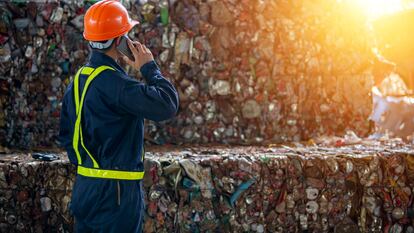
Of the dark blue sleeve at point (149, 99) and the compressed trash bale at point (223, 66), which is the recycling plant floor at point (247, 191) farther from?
the dark blue sleeve at point (149, 99)

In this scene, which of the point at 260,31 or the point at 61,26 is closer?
the point at 61,26

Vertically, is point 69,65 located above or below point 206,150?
above

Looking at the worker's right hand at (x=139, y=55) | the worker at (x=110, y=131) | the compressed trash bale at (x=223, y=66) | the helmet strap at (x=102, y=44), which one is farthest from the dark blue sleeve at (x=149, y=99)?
the compressed trash bale at (x=223, y=66)

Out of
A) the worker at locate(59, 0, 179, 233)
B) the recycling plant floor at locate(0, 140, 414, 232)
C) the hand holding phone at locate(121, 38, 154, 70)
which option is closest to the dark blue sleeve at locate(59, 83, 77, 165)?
the worker at locate(59, 0, 179, 233)

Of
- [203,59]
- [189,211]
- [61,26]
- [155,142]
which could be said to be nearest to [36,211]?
[189,211]

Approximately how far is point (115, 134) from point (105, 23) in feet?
1.55

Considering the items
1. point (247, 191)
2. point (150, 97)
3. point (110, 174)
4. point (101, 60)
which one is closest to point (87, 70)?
point (101, 60)

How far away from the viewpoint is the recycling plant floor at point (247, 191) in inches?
132

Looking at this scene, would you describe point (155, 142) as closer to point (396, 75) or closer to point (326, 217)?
point (326, 217)

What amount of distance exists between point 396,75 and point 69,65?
473 cm

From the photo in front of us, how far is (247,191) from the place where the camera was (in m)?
3.56

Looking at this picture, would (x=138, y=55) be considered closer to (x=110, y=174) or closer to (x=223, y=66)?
(x=110, y=174)

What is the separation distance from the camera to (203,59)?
4453 mm

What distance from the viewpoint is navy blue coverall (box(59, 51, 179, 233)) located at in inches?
83.4
